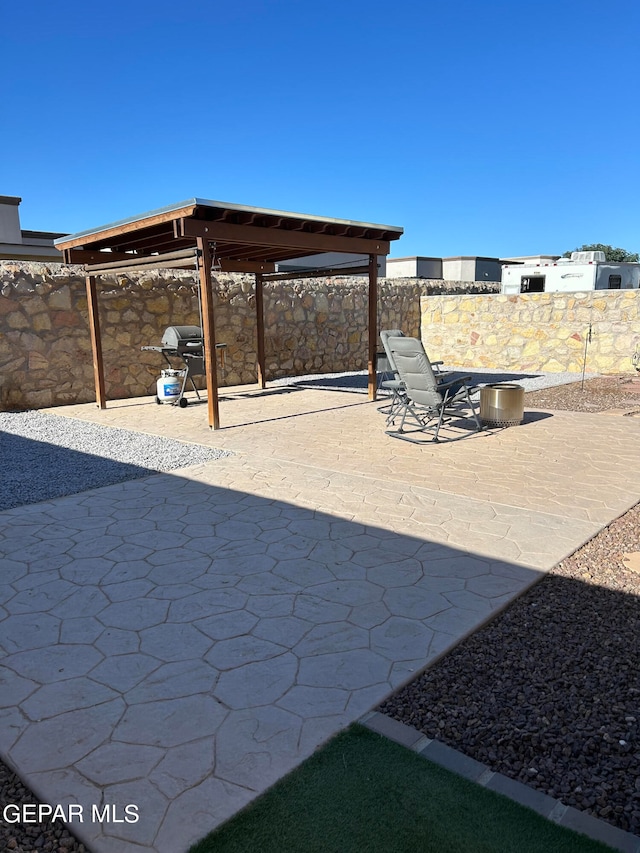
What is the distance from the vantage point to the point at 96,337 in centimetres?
910

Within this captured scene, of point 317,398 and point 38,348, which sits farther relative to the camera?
point 317,398

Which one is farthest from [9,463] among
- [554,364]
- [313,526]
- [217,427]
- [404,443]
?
[554,364]

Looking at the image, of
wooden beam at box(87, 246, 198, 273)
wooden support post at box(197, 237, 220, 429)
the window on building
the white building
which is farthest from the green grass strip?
the window on building

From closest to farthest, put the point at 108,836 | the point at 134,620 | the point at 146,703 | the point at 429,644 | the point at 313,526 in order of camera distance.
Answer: the point at 108,836
the point at 146,703
the point at 429,644
the point at 134,620
the point at 313,526

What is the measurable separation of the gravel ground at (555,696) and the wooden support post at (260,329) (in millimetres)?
8877

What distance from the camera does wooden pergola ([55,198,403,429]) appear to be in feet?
22.9

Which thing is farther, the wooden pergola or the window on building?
the window on building

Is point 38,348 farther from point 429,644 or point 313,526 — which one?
point 429,644

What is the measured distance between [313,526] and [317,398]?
6311 mm

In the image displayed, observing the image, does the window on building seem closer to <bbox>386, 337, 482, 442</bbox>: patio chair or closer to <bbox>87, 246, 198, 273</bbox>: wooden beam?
<bbox>386, 337, 482, 442</bbox>: patio chair

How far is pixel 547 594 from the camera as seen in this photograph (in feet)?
10.3

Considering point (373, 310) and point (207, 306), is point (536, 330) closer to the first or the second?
point (373, 310)

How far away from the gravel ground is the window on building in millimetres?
13723

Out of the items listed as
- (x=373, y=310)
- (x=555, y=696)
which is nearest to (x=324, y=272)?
(x=373, y=310)
